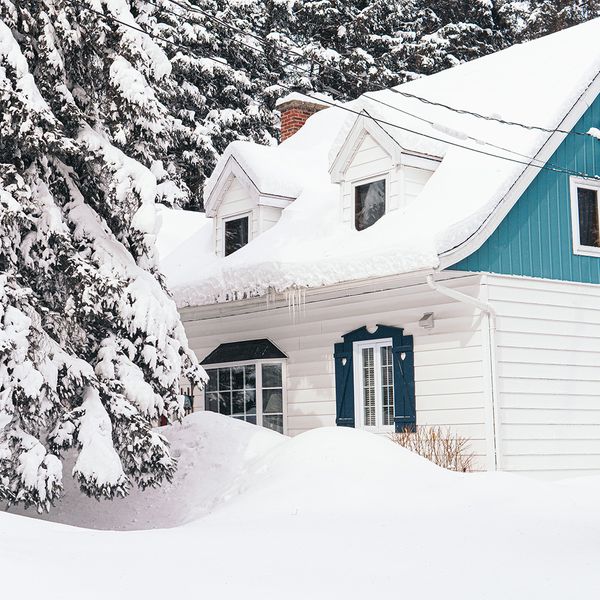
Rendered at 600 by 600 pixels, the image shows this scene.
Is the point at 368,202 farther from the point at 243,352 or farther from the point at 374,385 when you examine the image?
the point at 243,352

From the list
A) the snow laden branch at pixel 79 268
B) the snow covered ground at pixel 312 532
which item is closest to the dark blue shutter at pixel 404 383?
the snow covered ground at pixel 312 532

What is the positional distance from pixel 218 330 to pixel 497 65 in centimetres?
713

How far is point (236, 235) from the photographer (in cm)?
2064

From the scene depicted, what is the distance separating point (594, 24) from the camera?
17875 millimetres

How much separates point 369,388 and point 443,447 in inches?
87.9

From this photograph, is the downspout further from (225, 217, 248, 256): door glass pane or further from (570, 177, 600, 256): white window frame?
(225, 217, 248, 256): door glass pane

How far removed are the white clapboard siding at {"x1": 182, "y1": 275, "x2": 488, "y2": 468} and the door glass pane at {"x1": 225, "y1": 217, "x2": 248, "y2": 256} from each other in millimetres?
1432

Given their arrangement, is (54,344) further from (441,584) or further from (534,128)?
(534,128)

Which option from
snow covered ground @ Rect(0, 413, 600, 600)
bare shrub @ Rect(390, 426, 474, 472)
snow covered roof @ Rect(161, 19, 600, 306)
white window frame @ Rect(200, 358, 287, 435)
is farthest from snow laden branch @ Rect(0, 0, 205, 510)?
white window frame @ Rect(200, 358, 287, 435)

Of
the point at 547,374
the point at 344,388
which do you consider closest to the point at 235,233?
the point at 344,388

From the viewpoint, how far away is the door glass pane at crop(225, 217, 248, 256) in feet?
67.2

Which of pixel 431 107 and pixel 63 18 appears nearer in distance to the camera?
pixel 63 18

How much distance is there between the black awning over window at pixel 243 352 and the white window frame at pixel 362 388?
1773 mm

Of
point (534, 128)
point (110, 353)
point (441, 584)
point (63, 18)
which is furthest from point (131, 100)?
point (441, 584)
